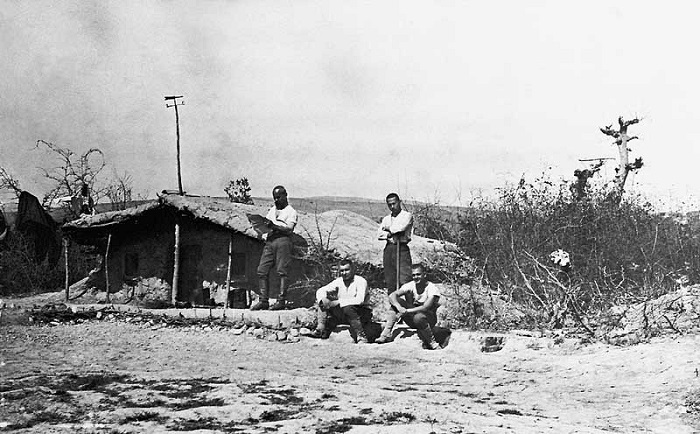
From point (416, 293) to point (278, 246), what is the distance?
308 centimetres

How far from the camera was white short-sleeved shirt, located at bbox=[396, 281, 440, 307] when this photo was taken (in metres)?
9.09

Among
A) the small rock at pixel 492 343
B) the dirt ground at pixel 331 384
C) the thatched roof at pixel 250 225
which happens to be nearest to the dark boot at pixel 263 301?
the thatched roof at pixel 250 225

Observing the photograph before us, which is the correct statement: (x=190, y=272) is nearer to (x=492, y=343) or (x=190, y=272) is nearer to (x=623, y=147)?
(x=492, y=343)

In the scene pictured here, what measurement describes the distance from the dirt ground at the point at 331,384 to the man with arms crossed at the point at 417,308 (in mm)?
204

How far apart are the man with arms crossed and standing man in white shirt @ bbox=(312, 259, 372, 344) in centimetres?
36

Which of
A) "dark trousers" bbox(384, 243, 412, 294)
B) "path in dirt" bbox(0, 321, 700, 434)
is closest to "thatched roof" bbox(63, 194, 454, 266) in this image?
"dark trousers" bbox(384, 243, 412, 294)

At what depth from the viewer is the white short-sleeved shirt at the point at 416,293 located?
909 cm

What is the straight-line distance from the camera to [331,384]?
6.77m

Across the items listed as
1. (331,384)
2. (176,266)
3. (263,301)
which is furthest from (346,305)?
(176,266)

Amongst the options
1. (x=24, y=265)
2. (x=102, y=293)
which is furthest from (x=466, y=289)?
(x=24, y=265)

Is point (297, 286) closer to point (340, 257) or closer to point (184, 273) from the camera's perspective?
point (340, 257)

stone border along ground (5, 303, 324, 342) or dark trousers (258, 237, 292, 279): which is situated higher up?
dark trousers (258, 237, 292, 279)

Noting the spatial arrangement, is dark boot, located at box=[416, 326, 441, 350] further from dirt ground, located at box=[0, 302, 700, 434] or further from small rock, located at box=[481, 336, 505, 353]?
small rock, located at box=[481, 336, 505, 353]

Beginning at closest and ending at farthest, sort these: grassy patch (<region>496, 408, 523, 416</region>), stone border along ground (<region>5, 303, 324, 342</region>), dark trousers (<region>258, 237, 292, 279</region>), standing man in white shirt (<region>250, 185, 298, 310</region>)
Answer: grassy patch (<region>496, 408, 523, 416</region>)
stone border along ground (<region>5, 303, 324, 342</region>)
standing man in white shirt (<region>250, 185, 298, 310</region>)
dark trousers (<region>258, 237, 292, 279</region>)
